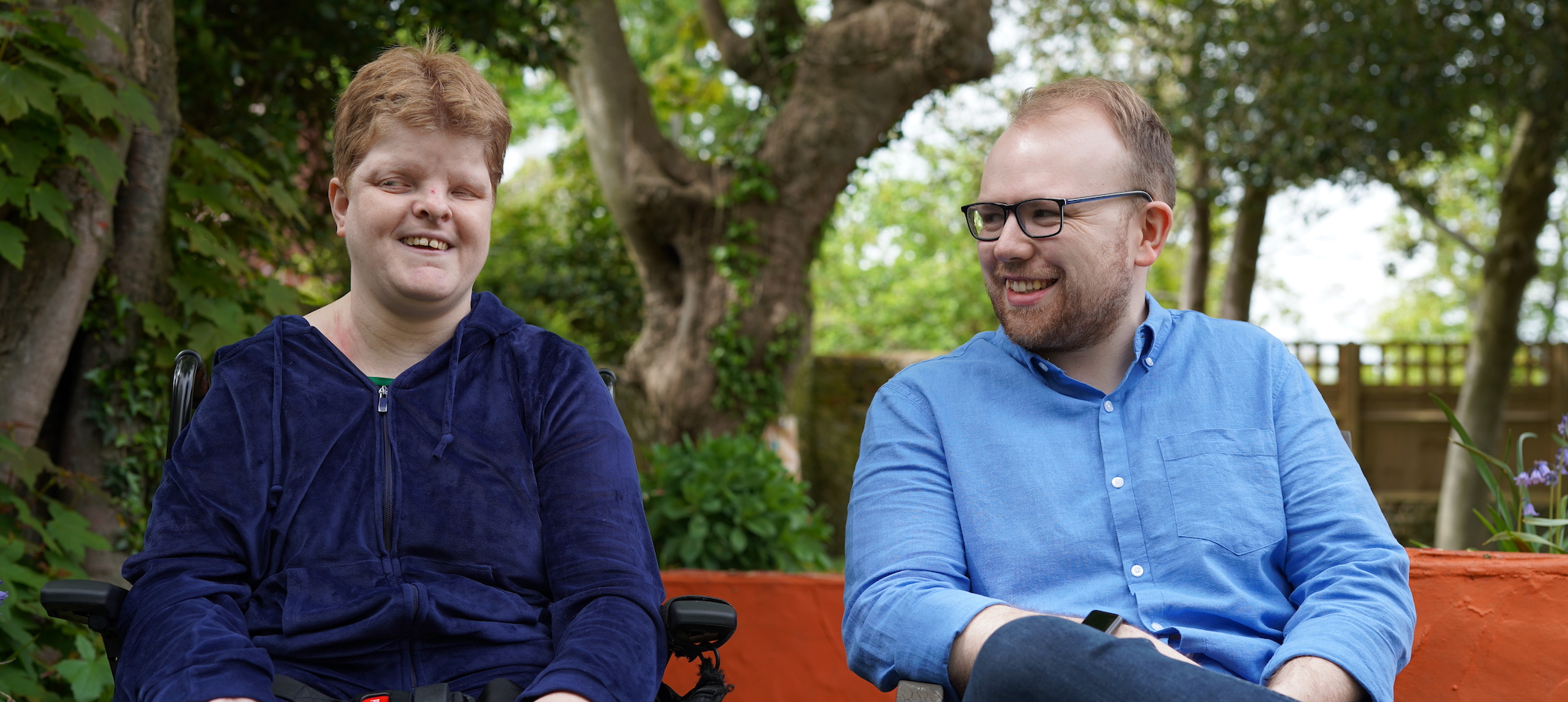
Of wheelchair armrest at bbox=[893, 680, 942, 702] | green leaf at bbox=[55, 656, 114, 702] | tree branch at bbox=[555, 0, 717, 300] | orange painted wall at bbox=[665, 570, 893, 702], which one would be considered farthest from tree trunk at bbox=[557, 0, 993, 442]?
wheelchair armrest at bbox=[893, 680, 942, 702]

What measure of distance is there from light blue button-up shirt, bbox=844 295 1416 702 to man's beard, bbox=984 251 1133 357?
58mm

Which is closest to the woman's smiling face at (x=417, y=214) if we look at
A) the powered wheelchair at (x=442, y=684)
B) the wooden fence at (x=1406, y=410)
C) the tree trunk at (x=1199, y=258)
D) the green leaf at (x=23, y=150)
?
the powered wheelchair at (x=442, y=684)

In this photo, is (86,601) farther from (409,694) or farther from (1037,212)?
(1037,212)

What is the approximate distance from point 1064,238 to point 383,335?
1.22m

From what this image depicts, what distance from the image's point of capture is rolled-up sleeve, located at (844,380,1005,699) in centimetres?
169

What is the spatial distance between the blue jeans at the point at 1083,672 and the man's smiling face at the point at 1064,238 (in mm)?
650

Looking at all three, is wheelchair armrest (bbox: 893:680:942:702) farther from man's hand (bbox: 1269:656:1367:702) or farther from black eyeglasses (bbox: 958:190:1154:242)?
black eyeglasses (bbox: 958:190:1154:242)

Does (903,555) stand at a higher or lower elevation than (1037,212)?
lower

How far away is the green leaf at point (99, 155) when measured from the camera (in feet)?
9.49

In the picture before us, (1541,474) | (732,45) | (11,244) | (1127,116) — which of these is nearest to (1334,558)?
(1127,116)

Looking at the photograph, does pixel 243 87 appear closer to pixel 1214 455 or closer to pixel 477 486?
pixel 477 486

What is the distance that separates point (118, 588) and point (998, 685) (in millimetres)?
1406

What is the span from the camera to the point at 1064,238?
192cm

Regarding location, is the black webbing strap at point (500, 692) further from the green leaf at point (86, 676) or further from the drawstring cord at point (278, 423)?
the green leaf at point (86, 676)
